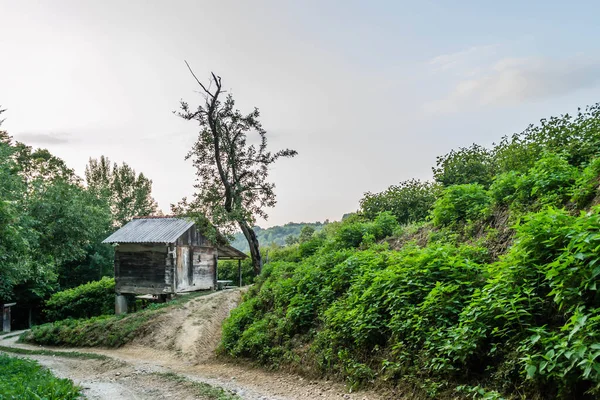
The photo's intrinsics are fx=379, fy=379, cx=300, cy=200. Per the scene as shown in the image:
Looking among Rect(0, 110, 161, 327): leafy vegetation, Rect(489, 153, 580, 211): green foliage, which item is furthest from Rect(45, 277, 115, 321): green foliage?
Rect(489, 153, 580, 211): green foliage

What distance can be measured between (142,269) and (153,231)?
7.63ft

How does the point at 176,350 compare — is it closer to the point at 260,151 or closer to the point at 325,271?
the point at 325,271

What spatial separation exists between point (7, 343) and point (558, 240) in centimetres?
2327

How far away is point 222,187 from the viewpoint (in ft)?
69.2

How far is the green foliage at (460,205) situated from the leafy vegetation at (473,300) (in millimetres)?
39

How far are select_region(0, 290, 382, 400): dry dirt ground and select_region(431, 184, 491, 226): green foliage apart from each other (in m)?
5.82

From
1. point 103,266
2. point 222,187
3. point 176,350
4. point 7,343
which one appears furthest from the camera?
point 103,266

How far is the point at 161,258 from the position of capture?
21828mm

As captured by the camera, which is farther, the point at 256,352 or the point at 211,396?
the point at 256,352

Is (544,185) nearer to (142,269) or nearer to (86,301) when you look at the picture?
(142,269)

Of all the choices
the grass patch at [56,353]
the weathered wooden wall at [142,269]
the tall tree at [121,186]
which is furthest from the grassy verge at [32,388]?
the tall tree at [121,186]

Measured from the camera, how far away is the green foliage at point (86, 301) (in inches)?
995

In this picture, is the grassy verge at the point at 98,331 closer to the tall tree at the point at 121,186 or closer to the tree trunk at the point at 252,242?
the tree trunk at the point at 252,242

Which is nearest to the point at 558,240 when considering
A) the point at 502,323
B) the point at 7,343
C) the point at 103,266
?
the point at 502,323
